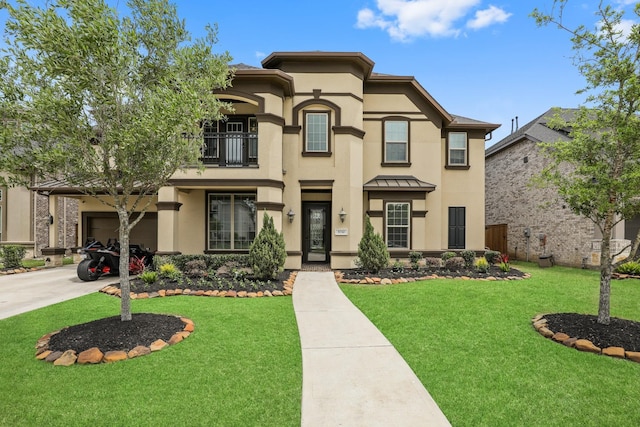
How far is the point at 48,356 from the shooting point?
15.4ft

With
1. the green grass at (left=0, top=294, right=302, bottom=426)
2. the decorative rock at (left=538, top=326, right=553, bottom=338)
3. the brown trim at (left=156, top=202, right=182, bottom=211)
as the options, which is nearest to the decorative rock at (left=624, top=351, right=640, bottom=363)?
Result: the decorative rock at (left=538, top=326, right=553, bottom=338)

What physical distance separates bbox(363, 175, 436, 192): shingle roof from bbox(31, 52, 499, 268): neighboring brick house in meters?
0.04

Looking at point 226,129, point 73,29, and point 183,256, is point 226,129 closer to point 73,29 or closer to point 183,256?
point 183,256

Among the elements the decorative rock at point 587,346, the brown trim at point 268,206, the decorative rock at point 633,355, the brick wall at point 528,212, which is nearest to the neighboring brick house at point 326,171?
the brown trim at point 268,206

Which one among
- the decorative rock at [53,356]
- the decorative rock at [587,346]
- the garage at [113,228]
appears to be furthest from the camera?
the garage at [113,228]

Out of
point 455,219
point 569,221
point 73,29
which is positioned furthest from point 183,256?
point 569,221

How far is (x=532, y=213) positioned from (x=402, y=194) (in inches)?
281

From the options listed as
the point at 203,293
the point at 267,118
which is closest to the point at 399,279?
the point at 203,293

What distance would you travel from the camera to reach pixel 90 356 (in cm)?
459

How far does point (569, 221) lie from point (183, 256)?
14.7 metres

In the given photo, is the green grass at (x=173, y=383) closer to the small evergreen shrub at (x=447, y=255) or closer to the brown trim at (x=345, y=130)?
the brown trim at (x=345, y=130)

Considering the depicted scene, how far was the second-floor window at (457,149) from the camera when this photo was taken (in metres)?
14.5

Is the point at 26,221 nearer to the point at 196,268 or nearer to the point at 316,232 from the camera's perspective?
the point at 196,268

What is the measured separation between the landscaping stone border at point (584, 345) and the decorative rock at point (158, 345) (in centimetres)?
596
